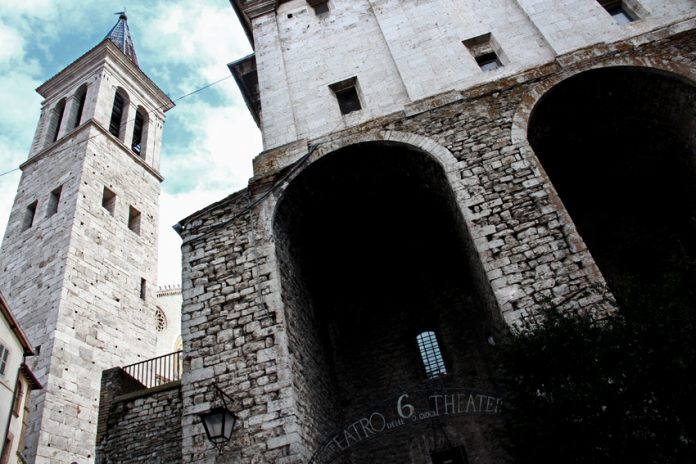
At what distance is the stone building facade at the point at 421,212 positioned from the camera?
736cm

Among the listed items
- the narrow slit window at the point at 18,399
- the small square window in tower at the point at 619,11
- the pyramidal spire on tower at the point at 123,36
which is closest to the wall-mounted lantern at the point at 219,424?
the narrow slit window at the point at 18,399

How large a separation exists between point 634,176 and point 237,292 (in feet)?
28.5

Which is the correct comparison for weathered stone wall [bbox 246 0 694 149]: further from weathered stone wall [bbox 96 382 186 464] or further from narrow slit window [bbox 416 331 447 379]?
weathered stone wall [bbox 96 382 186 464]

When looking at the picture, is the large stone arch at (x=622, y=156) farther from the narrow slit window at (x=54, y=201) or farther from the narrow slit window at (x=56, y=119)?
the narrow slit window at (x=56, y=119)

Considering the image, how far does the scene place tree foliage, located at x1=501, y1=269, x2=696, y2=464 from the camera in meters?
4.62

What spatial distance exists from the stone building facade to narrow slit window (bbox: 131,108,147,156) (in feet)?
36.3

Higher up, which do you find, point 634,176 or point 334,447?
point 634,176

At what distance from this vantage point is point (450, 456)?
30.3 ft

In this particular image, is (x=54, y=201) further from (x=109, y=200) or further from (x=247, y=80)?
(x=247, y=80)

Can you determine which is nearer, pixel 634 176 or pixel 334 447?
pixel 334 447

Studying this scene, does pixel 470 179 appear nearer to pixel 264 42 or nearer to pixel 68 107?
pixel 264 42

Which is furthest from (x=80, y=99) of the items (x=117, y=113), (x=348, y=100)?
(x=348, y=100)

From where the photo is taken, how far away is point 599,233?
1129 cm

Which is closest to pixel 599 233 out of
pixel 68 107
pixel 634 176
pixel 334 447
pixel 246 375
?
pixel 634 176
